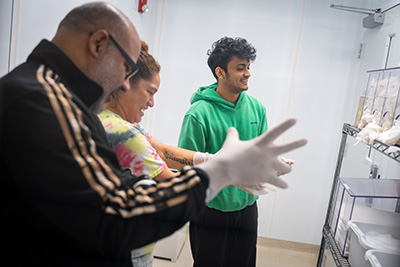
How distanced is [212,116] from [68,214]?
45 cm

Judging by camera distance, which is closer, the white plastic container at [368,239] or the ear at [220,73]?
the ear at [220,73]

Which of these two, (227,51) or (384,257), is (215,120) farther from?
(384,257)

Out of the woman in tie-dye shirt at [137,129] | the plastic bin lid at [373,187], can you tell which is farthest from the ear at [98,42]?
the plastic bin lid at [373,187]

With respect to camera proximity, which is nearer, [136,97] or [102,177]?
[102,177]

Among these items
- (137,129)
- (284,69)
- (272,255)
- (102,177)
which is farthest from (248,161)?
(272,255)

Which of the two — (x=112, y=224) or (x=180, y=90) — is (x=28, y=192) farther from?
(x=180, y=90)

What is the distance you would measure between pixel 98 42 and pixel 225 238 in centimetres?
77

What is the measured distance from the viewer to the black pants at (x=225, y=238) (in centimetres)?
98

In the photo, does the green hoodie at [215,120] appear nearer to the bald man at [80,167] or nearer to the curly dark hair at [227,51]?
the curly dark hair at [227,51]

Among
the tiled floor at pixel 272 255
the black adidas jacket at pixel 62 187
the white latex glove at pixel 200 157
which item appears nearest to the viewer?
the black adidas jacket at pixel 62 187

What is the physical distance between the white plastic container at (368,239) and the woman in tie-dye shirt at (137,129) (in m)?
0.55

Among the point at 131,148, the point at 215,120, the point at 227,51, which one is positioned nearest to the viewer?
the point at 131,148

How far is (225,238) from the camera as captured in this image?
103 cm

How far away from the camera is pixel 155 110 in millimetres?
1019
